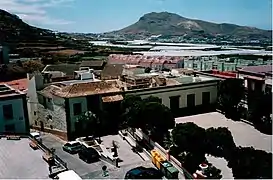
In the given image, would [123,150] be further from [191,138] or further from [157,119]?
[191,138]

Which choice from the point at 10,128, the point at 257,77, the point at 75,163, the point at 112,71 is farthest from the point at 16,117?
the point at 112,71

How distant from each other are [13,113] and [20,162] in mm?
6810

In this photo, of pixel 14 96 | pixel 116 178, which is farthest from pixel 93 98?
pixel 116 178

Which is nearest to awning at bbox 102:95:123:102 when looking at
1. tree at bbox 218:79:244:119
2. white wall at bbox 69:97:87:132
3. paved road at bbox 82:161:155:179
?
white wall at bbox 69:97:87:132

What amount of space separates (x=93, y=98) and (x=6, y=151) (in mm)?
8084

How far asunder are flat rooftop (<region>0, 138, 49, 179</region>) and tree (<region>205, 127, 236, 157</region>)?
19.7 feet

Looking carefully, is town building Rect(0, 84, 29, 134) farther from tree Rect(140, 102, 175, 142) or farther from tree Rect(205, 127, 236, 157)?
tree Rect(205, 127, 236, 157)

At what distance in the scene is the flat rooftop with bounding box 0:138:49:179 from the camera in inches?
440

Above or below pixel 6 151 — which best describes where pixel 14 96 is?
above

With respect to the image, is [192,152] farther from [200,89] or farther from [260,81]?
[200,89]

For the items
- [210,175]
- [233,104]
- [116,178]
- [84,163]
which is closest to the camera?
[210,175]

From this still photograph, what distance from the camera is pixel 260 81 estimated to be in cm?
2114

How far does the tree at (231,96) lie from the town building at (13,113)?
12.6m

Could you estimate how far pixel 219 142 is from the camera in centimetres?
1305
